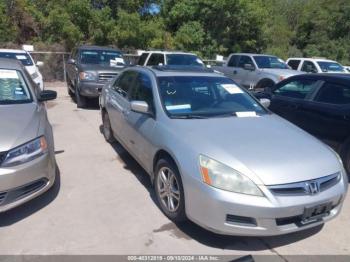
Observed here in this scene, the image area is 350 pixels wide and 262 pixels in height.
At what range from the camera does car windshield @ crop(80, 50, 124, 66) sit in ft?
35.2

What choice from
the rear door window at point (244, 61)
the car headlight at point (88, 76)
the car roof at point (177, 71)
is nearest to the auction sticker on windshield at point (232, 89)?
the car roof at point (177, 71)

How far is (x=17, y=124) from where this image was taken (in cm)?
389

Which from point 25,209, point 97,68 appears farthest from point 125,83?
point 97,68

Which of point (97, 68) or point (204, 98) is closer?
point (204, 98)

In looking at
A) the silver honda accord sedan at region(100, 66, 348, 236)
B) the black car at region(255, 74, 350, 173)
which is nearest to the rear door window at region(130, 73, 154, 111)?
the silver honda accord sedan at region(100, 66, 348, 236)

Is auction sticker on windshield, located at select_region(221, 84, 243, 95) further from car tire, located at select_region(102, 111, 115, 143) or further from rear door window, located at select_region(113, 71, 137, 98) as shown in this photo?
car tire, located at select_region(102, 111, 115, 143)

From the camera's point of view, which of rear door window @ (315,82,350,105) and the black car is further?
rear door window @ (315,82,350,105)

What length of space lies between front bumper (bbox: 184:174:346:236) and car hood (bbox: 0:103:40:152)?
1.79 m

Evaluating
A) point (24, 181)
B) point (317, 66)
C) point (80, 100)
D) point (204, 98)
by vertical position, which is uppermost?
point (204, 98)

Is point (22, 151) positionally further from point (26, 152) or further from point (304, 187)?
point (304, 187)

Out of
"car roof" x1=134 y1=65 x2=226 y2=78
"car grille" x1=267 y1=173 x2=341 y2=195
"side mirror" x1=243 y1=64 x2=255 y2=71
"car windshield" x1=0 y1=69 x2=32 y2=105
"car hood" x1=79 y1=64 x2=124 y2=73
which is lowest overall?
"car grille" x1=267 y1=173 x2=341 y2=195

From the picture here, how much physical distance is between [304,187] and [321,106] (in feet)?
9.56

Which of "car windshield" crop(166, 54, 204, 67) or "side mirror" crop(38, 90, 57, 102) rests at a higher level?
"side mirror" crop(38, 90, 57, 102)

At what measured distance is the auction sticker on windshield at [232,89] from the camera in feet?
15.7
